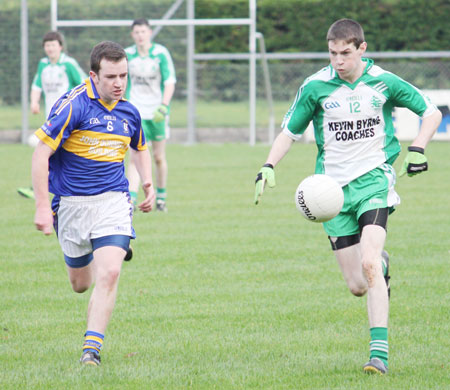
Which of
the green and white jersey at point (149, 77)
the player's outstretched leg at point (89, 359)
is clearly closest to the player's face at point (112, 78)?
the player's outstretched leg at point (89, 359)

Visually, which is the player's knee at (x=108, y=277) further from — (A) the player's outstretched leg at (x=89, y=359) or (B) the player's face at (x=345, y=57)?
(B) the player's face at (x=345, y=57)

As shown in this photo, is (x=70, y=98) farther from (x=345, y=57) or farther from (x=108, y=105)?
(x=345, y=57)

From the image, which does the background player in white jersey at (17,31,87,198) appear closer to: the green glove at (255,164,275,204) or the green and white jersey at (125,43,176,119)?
the green and white jersey at (125,43,176,119)

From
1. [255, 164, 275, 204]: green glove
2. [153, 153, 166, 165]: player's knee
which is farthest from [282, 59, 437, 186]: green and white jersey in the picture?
[153, 153, 166, 165]: player's knee

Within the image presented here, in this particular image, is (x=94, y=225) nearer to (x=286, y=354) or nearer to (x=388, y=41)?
(x=286, y=354)

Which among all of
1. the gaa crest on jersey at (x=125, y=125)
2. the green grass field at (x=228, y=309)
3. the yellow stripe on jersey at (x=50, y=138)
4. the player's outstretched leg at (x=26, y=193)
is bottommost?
the player's outstretched leg at (x=26, y=193)

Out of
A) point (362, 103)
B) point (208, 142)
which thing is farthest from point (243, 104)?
point (362, 103)

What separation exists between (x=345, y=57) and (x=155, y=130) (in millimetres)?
7096

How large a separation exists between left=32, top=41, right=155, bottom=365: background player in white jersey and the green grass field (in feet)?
1.68

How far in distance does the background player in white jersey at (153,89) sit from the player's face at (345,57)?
6.42 meters

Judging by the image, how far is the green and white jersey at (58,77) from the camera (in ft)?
44.8

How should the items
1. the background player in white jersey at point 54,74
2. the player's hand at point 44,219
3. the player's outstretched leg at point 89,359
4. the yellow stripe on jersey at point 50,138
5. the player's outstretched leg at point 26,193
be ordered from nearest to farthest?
the player's hand at point 44,219, the player's outstretched leg at point 89,359, the yellow stripe on jersey at point 50,138, the player's outstretched leg at point 26,193, the background player in white jersey at point 54,74

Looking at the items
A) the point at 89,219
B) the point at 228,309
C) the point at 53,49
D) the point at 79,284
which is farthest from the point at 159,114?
the point at 89,219

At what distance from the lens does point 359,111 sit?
574 cm
